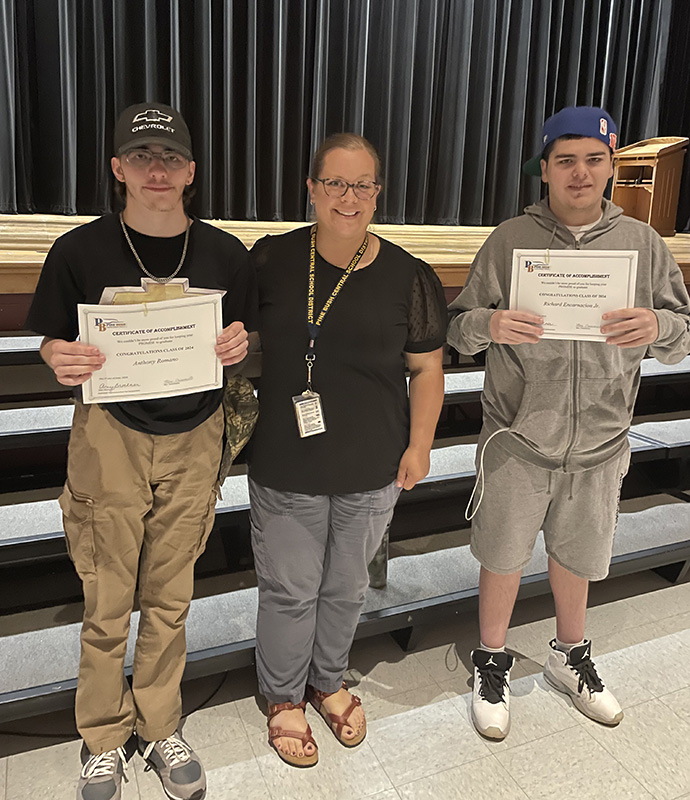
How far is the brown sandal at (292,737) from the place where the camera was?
1.53 meters

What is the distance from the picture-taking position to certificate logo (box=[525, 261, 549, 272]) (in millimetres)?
1403

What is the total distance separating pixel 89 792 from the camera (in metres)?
1.39

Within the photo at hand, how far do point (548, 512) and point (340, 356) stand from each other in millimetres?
700

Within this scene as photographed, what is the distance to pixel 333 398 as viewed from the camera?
1.36m

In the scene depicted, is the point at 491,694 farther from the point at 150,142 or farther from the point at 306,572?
the point at 150,142

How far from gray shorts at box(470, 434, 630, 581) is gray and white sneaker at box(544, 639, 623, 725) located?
0.97 ft

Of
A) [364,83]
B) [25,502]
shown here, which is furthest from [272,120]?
[25,502]

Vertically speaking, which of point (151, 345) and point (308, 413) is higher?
point (151, 345)

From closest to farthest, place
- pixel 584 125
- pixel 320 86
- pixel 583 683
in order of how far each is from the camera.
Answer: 1. pixel 584 125
2. pixel 583 683
3. pixel 320 86

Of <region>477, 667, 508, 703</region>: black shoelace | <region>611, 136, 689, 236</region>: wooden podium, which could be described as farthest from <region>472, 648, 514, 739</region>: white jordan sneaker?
<region>611, 136, 689, 236</region>: wooden podium

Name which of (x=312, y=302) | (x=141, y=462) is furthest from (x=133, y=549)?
(x=312, y=302)

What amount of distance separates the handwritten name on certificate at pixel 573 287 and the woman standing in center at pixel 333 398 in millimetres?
194

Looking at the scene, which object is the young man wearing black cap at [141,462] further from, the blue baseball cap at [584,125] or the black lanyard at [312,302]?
the blue baseball cap at [584,125]

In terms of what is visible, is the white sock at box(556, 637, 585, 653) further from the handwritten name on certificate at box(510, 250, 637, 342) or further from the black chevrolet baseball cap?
→ the black chevrolet baseball cap
